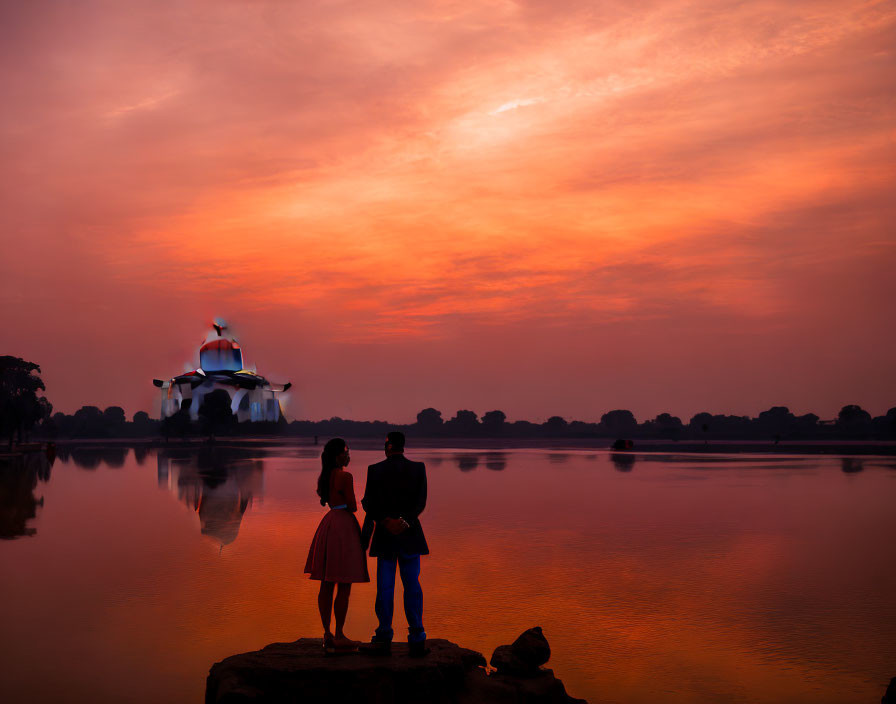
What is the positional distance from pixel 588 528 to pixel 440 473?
2395cm

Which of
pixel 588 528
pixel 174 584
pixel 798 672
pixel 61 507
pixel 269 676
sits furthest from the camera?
pixel 61 507

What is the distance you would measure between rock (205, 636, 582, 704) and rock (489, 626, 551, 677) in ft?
0.65

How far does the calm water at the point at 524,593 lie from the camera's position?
9.55 m

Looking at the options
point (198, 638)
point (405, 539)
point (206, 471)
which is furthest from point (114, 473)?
point (405, 539)

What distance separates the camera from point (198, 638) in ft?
35.4

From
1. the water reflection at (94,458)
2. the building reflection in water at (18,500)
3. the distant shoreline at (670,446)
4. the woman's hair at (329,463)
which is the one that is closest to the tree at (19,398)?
the water reflection at (94,458)

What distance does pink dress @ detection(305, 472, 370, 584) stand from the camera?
8.91 m

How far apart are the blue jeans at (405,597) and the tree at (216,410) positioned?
415 feet

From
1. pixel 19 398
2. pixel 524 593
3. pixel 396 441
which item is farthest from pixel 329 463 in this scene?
pixel 19 398

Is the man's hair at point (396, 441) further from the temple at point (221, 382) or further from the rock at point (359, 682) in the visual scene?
the temple at point (221, 382)

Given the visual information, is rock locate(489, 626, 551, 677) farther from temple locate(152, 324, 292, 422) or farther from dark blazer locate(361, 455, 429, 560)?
temple locate(152, 324, 292, 422)

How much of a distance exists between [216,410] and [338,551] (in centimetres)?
13718

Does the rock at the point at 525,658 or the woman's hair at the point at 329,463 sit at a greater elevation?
the woman's hair at the point at 329,463

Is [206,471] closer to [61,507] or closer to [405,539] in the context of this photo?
[61,507]
